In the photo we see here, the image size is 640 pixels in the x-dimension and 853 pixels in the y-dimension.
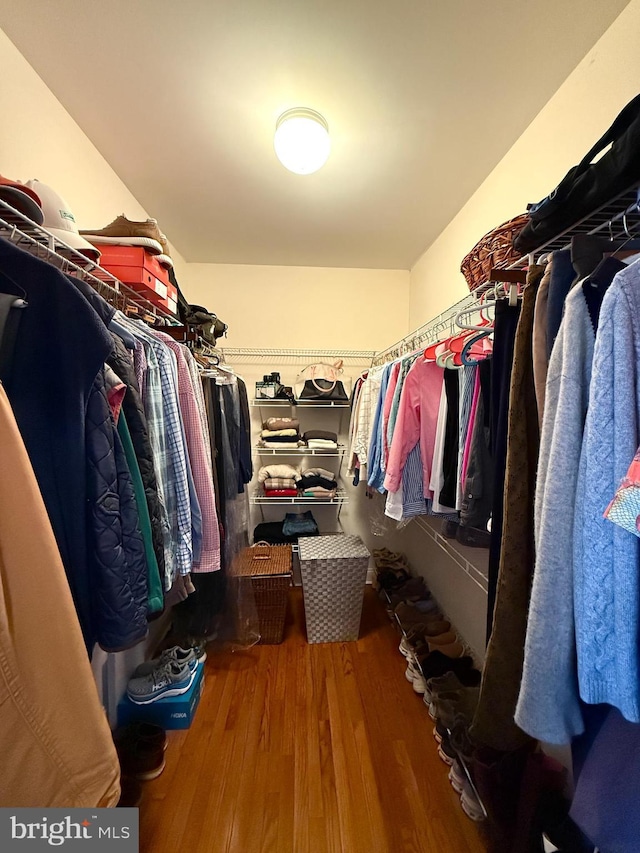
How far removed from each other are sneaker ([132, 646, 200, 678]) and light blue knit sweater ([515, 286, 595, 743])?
4.77 feet

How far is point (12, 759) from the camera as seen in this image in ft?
1.47

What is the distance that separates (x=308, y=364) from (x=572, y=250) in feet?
6.72

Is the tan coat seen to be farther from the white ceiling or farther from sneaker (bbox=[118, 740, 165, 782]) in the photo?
the white ceiling

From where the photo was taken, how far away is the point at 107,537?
0.60 meters

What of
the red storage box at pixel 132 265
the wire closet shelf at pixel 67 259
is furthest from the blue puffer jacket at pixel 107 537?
the red storage box at pixel 132 265

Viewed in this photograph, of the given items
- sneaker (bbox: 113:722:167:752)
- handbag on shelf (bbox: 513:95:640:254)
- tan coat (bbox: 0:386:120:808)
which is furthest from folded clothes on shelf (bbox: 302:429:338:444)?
tan coat (bbox: 0:386:120:808)

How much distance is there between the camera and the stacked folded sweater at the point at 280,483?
219 centimetres

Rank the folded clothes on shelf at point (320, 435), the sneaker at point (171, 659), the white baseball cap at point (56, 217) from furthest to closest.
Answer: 1. the folded clothes on shelf at point (320, 435)
2. the sneaker at point (171, 659)
3. the white baseball cap at point (56, 217)

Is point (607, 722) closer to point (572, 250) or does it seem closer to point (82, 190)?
point (572, 250)

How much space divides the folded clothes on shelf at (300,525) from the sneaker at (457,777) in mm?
1324

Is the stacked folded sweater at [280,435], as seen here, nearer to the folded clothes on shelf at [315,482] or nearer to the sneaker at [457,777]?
the folded clothes on shelf at [315,482]

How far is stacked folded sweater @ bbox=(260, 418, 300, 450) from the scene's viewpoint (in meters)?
2.22

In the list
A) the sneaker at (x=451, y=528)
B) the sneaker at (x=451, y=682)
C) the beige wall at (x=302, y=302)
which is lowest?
the sneaker at (x=451, y=682)

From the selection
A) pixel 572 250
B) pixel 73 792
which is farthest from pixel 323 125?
pixel 73 792
